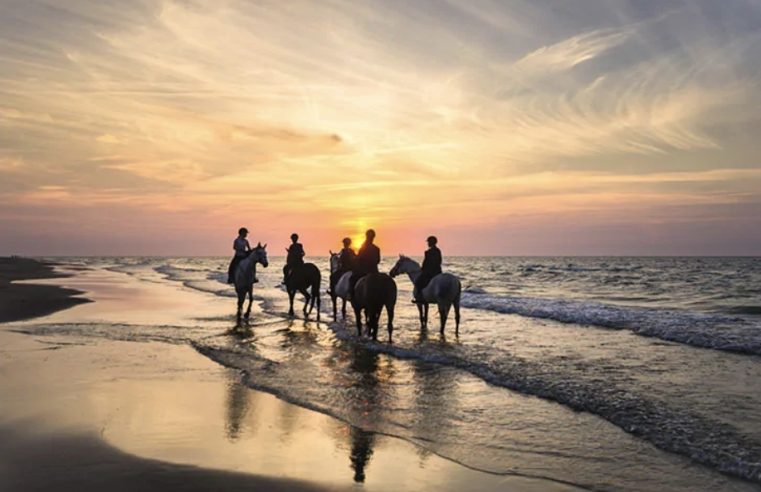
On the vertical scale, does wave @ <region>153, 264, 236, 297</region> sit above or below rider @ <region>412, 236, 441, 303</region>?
below

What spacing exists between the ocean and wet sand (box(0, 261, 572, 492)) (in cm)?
40

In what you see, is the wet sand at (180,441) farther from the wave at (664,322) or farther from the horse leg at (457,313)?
the wave at (664,322)

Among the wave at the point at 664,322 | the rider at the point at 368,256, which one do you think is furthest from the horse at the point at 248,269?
the wave at the point at 664,322

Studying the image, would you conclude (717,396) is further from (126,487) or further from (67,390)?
(67,390)

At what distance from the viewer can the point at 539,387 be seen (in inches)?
368

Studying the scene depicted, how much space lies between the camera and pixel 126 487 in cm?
485

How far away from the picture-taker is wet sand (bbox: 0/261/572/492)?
16.8 ft

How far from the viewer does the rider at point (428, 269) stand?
1634 cm

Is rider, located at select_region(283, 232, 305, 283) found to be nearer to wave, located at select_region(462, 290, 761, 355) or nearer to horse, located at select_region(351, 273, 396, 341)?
horse, located at select_region(351, 273, 396, 341)

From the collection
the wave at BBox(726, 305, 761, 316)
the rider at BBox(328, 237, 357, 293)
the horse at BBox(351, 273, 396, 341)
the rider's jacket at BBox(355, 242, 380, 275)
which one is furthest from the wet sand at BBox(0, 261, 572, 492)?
the wave at BBox(726, 305, 761, 316)

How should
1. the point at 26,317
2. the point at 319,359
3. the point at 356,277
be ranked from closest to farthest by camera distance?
the point at 319,359 → the point at 356,277 → the point at 26,317

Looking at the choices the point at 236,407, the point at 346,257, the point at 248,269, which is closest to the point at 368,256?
the point at 346,257

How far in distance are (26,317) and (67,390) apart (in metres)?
11.6

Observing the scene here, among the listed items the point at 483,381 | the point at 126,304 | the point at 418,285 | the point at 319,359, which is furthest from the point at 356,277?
the point at 126,304
